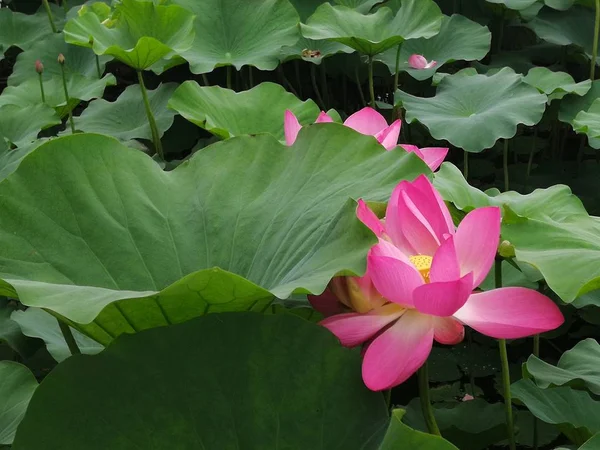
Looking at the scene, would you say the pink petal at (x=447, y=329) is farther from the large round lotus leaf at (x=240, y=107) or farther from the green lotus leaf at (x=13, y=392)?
the large round lotus leaf at (x=240, y=107)

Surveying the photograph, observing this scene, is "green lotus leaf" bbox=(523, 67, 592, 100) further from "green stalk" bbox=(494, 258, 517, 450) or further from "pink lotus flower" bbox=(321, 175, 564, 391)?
"pink lotus flower" bbox=(321, 175, 564, 391)

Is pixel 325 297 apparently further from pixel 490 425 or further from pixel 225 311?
pixel 490 425

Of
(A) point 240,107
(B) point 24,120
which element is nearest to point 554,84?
(A) point 240,107

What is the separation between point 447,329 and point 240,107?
112 cm

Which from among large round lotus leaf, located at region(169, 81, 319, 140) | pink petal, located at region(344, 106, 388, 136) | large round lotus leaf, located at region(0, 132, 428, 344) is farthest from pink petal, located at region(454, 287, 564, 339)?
large round lotus leaf, located at region(169, 81, 319, 140)

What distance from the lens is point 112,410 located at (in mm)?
631

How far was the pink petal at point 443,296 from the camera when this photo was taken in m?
0.58

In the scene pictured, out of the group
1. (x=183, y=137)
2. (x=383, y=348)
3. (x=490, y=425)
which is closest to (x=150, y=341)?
(x=383, y=348)

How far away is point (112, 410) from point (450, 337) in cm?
26

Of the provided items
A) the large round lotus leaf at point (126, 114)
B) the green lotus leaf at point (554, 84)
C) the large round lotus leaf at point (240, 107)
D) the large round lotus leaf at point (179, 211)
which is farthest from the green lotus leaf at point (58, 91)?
the large round lotus leaf at point (179, 211)

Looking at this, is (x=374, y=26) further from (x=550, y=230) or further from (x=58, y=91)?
(x=550, y=230)

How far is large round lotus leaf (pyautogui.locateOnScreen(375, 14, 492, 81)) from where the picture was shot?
214cm

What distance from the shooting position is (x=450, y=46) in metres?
2.23

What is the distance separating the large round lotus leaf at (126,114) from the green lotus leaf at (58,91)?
0.05m
